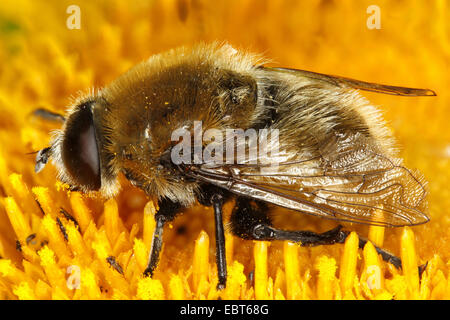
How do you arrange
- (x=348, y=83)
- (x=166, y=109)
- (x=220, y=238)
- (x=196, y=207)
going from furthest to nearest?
1. (x=196, y=207)
2. (x=348, y=83)
3. (x=220, y=238)
4. (x=166, y=109)

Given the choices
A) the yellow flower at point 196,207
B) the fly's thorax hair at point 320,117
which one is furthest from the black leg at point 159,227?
the fly's thorax hair at point 320,117

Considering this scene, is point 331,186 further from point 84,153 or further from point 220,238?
point 84,153

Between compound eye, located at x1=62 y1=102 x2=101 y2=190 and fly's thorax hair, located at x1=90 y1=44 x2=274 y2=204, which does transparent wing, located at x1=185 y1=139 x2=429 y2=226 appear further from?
compound eye, located at x1=62 y1=102 x2=101 y2=190

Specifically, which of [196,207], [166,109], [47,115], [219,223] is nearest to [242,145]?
[166,109]

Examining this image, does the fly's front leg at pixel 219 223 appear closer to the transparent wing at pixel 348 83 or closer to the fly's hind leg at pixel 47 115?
the transparent wing at pixel 348 83

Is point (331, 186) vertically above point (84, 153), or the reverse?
point (84, 153)

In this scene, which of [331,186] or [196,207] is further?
[196,207]

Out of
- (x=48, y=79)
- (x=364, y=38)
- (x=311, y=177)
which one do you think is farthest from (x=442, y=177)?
(x=48, y=79)
